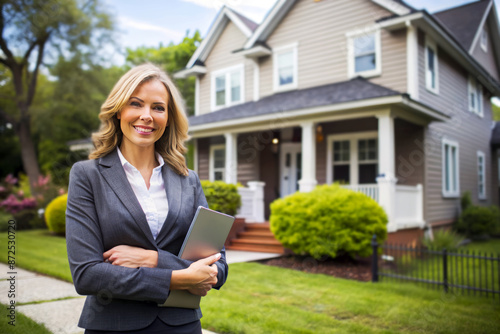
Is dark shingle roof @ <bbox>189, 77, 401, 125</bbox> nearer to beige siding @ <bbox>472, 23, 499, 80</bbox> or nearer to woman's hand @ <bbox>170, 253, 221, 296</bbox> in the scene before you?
beige siding @ <bbox>472, 23, 499, 80</bbox>

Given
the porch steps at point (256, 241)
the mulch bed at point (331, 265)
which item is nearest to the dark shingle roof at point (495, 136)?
the mulch bed at point (331, 265)

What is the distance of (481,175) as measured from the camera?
14891 mm

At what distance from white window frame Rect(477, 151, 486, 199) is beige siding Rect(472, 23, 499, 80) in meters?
3.40

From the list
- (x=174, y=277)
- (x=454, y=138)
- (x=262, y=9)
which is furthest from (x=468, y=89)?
(x=174, y=277)

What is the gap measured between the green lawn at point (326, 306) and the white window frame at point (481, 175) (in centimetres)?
1017

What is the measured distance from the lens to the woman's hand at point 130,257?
1411 millimetres

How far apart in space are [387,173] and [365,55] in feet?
11.8

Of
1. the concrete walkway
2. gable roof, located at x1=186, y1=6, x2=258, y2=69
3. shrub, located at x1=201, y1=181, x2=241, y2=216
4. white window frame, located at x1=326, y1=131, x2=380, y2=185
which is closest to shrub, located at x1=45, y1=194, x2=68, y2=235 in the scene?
shrub, located at x1=201, y1=181, x2=241, y2=216

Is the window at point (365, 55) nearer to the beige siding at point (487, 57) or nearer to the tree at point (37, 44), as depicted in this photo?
the beige siding at point (487, 57)

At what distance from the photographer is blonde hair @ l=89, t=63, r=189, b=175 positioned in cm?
156

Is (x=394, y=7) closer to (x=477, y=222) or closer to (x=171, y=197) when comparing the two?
(x=477, y=222)

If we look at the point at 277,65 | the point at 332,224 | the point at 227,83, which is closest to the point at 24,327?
the point at 332,224

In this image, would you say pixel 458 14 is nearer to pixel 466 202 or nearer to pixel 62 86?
pixel 466 202

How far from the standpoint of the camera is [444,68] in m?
11.6
